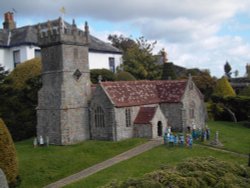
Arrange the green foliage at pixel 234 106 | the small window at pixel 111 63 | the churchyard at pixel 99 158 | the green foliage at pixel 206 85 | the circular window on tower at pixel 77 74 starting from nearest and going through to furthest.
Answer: the churchyard at pixel 99 158 → the circular window on tower at pixel 77 74 → the green foliage at pixel 234 106 → the small window at pixel 111 63 → the green foliage at pixel 206 85

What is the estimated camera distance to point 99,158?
30.1 metres

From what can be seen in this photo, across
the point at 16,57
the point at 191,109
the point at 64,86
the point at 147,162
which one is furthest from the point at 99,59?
the point at 147,162

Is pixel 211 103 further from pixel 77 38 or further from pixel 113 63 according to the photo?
pixel 77 38

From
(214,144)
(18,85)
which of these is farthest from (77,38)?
(214,144)

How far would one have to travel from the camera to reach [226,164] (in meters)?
16.1

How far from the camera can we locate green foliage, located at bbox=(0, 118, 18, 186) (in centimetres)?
2350

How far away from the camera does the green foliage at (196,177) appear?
13.4 m

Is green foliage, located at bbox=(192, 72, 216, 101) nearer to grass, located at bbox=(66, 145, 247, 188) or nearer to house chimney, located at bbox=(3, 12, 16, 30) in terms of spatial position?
grass, located at bbox=(66, 145, 247, 188)

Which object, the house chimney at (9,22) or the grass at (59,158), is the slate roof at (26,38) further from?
the grass at (59,158)

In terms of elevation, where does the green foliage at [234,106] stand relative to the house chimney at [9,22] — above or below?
below

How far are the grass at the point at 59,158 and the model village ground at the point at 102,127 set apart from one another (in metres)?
0.07

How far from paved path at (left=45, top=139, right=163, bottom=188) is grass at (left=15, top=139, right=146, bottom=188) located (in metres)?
0.66

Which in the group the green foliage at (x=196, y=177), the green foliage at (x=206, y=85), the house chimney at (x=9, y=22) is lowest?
the green foliage at (x=196, y=177)

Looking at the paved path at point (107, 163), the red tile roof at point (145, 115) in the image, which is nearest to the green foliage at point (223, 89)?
the red tile roof at point (145, 115)
